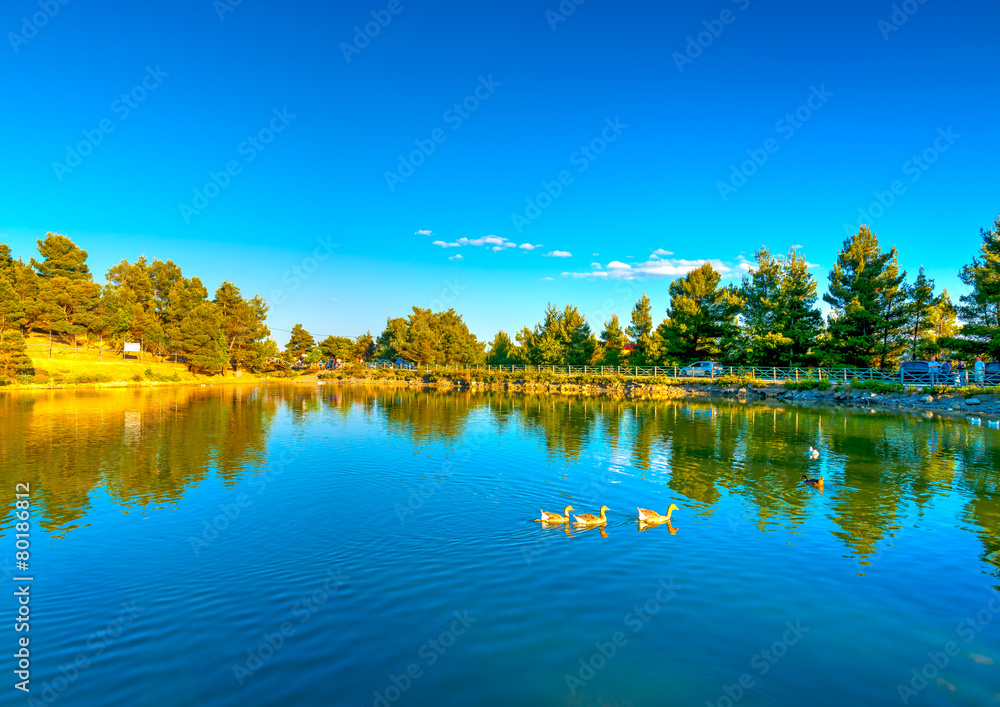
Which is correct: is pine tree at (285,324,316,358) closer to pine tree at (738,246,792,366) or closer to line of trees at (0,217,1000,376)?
line of trees at (0,217,1000,376)

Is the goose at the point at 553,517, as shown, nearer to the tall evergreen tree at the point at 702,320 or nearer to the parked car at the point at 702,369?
the parked car at the point at 702,369

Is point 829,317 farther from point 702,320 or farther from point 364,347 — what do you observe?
point 364,347

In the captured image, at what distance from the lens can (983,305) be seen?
150 feet

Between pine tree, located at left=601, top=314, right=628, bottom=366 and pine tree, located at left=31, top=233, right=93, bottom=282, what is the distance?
86917mm

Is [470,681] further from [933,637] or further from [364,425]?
[364,425]

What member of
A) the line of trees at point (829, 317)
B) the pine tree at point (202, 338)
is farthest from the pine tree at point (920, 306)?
the pine tree at point (202, 338)

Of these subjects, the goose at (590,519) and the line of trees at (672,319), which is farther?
the line of trees at (672,319)

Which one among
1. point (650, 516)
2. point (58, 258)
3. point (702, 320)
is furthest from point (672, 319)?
point (58, 258)

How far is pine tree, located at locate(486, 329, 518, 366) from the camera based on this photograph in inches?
3971

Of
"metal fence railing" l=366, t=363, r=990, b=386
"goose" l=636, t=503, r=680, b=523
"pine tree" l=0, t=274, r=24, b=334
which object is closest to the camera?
"goose" l=636, t=503, r=680, b=523

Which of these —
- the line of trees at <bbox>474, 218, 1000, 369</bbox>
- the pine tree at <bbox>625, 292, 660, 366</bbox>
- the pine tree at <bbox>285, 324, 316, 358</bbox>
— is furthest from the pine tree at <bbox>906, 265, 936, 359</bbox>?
the pine tree at <bbox>285, 324, 316, 358</bbox>

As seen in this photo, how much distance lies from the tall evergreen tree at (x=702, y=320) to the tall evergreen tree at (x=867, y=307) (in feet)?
39.6

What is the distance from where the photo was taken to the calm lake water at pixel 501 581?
7.05 m

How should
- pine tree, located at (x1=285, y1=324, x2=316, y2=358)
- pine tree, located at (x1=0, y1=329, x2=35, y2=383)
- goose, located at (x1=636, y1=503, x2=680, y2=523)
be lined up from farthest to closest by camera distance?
pine tree, located at (x1=285, y1=324, x2=316, y2=358), pine tree, located at (x1=0, y1=329, x2=35, y2=383), goose, located at (x1=636, y1=503, x2=680, y2=523)
